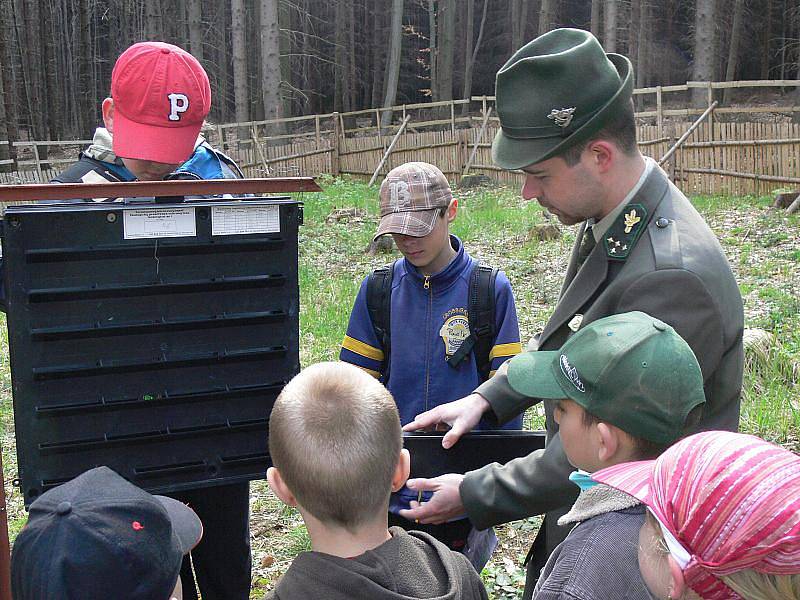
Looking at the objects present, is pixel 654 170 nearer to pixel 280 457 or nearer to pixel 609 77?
pixel 609 77

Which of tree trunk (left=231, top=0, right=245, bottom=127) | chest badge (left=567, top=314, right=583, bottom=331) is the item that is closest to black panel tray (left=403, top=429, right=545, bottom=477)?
chest badge (left=567, top=314, right=583, bottom=331)

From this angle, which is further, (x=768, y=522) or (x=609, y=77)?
→ (x=609, y=77)

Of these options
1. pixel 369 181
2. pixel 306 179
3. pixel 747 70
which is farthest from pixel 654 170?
pixel 747 70

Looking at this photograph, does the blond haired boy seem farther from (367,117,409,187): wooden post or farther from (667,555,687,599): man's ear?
(367,117,409,187): wooden post

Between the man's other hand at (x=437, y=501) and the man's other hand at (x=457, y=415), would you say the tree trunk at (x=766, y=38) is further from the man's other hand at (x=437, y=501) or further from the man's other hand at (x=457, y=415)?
the man's other hand at (x=437, y=501)

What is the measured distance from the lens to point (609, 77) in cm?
235

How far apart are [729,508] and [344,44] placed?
129 feet

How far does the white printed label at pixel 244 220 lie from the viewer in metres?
2.14

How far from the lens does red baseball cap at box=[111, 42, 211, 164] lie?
2.64 meters

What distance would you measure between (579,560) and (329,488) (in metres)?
0.55

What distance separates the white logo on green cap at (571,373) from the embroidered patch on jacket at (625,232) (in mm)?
403

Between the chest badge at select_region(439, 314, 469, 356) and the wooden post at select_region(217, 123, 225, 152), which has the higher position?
the wooden post at select_region(217, 123, 225, 152)

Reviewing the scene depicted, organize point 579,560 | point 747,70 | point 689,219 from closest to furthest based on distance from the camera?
point 579,560, point 689,219, point 747,70

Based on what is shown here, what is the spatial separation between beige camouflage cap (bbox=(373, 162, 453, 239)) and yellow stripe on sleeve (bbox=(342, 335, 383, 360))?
1.37ft
